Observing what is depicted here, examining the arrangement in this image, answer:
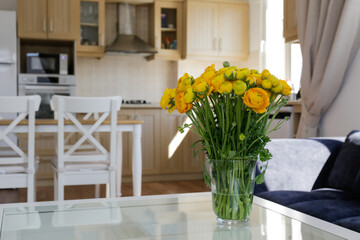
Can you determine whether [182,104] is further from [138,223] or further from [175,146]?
[175,146]

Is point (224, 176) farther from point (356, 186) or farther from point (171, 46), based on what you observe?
point (171, 46)

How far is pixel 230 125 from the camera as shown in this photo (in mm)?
1284

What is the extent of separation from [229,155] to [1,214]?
0.74 meters

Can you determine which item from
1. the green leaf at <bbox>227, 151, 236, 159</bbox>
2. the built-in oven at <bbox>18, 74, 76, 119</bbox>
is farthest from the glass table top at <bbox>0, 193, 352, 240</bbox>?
the built-in oven at <bbox>18, 74, 76, 119</bbox>

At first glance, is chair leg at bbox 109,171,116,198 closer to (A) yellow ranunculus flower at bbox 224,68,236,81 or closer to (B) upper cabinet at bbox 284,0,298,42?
(B) upper cabinet at bbox 284,0,298,42

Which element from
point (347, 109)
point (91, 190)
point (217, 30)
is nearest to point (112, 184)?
point (91, 190)

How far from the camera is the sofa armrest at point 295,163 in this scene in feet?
8.61

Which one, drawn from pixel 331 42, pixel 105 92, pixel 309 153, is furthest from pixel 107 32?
pixel 309 153

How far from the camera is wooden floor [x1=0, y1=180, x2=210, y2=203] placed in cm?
437

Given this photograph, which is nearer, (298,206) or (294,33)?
(298,206)

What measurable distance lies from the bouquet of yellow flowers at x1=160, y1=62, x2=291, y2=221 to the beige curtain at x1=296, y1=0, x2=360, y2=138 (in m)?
2.22

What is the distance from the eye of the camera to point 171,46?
576 cm

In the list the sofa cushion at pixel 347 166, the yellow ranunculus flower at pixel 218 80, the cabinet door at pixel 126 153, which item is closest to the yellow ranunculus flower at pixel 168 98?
the yellow ranunculus flower at pixel 218 80

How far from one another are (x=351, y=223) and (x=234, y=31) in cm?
429
